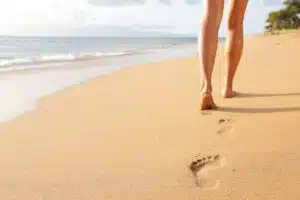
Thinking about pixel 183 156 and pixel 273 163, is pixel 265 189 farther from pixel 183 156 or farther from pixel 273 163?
pixel 183 156

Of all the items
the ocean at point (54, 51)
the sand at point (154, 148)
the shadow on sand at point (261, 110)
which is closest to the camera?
the sand at point (154, 148)

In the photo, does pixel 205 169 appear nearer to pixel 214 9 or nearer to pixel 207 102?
pixel 207 102

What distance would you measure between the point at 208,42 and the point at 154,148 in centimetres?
88

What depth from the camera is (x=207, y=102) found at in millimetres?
2307

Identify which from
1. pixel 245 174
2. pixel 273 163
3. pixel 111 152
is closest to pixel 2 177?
pixel 111 152

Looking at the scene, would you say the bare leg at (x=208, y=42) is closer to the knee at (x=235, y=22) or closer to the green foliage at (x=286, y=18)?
the knee at (x=235, y=22)

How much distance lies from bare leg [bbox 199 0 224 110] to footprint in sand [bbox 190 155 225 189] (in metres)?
0.78

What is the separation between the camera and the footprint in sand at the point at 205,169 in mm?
1331

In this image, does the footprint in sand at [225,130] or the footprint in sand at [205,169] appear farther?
the footprint in sand at [225,130]

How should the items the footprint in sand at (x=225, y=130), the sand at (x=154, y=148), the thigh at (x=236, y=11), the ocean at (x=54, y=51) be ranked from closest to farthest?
the sand at (x=154, y=148), the footprint in sand at (x=225, y=130), the thigh at (x=236, y=11), the ocean at (x=54, y=51)

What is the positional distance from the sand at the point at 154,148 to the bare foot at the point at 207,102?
60 mm

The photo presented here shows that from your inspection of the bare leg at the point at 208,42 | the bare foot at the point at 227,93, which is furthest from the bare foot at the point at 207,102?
the bare foot at the point at 227,93

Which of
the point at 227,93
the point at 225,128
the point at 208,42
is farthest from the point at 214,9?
the point at 225,128

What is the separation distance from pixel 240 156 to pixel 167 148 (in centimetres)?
31
